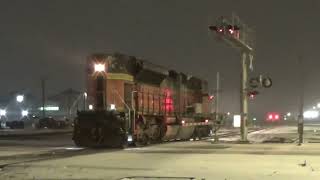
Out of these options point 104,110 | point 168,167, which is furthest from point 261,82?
point 168,167

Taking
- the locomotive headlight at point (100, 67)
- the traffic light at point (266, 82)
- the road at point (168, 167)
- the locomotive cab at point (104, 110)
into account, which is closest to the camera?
the road at point (168, 167)

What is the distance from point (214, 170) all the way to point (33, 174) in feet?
20.2

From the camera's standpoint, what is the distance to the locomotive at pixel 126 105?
35.4m

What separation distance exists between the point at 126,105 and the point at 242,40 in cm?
948

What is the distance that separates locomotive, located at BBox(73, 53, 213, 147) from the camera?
35438 mm

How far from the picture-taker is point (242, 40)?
40688 mm

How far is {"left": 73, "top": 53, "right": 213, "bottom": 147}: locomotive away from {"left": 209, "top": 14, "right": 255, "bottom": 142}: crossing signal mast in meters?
5.23

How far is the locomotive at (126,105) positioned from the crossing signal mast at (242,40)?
5.23m

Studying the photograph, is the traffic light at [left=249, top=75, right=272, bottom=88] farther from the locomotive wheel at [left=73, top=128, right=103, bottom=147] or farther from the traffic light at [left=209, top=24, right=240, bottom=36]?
Answer: the locomotive wheel at [left=73, top=128, right=103, bottom=147]

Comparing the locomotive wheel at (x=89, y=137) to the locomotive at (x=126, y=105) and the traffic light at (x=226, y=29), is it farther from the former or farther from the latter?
the traffic light at (x=226, y=29)

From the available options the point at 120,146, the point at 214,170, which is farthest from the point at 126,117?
the point at 214,170

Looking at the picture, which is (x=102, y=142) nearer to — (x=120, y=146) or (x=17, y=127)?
(x=120, y=146)

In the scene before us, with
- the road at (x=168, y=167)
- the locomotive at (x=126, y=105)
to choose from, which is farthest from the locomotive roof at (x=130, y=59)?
the road at (x=168, y=167)

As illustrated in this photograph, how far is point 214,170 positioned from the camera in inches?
835
